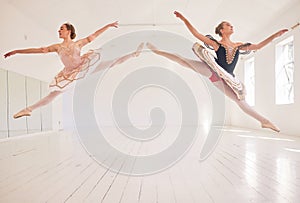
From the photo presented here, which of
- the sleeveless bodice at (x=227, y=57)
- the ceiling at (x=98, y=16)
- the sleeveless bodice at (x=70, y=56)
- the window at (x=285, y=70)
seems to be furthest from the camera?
the window at (x=285, y=70)

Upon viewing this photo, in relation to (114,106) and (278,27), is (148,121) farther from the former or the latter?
(278,27)

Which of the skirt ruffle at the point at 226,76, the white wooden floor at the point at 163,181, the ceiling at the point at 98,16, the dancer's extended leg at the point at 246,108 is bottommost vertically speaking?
the white wooden floor at the point at 163,181

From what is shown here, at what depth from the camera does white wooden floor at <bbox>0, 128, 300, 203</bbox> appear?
9.16 feet

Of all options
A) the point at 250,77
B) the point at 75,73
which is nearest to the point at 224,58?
the point at 75,73

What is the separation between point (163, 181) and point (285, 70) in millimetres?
6175

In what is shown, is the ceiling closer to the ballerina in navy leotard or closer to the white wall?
the white wall

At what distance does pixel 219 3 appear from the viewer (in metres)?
8.87

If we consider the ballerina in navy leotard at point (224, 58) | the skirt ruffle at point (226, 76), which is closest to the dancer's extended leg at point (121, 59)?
the ballerina in navy leotard at point (224, 58)

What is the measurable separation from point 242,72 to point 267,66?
1.22 meters

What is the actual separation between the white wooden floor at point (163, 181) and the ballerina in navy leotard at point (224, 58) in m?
0.65

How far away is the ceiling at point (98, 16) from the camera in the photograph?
7.41 meters

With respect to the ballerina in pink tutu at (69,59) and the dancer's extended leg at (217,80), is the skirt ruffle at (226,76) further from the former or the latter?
the ballerina in pink tutu at (69,59)

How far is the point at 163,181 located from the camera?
3.43m

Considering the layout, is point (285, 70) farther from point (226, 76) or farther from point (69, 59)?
point (69, 59)
